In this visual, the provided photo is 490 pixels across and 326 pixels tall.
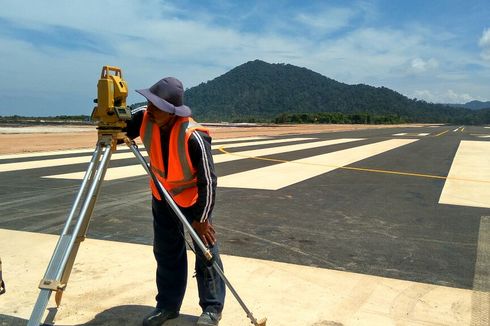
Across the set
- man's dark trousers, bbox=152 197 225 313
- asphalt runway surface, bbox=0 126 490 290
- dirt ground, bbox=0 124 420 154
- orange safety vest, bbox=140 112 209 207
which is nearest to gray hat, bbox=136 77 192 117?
orange safety vest, bbox=140 112 209 207

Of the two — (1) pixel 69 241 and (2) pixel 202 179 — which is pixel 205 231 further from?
(1) pixel 69 241

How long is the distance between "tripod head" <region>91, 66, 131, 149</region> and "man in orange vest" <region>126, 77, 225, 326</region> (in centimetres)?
18

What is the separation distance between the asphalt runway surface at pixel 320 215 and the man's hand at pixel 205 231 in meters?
1.83

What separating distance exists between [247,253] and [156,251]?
1746mm

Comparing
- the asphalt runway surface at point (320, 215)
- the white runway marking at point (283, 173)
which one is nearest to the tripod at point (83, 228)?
the asphalt runway surface at point (320, 215)

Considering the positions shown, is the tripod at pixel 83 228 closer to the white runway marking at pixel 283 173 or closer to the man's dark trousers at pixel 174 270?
the man's dark trousers at pixel 174 270

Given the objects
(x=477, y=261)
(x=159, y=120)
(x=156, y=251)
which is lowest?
(x=477, y=261)

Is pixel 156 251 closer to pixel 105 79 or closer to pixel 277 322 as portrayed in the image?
pixel 277 322

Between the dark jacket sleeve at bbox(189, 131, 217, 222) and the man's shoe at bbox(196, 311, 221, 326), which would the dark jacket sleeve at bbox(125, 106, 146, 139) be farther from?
the man's shoe at bbox(196, 311, 221, 326)

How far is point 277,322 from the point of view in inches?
132

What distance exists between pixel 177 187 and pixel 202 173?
27 cm

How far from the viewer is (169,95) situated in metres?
2.99

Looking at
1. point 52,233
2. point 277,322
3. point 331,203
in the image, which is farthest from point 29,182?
point 277,322

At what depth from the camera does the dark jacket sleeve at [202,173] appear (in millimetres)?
2988
